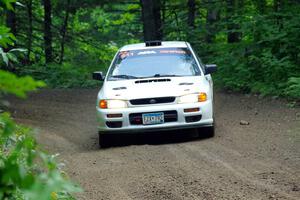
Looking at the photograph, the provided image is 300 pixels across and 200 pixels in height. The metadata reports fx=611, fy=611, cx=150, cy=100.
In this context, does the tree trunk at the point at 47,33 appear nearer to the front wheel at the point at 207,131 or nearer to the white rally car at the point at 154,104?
the white rally car at the point at 154,104

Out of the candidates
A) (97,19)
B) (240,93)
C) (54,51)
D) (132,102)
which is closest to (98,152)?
(132,102)

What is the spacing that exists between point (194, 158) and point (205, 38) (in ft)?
51.5

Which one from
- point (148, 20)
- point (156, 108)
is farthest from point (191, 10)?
point (156, 108)

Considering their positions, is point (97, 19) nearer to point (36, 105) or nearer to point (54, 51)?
point (54, 51)

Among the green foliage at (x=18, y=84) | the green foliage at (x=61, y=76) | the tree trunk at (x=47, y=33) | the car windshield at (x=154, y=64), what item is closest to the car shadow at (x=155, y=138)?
the car windshield at (x=154, y=64)

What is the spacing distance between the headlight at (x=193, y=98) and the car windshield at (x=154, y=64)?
3.21 ft

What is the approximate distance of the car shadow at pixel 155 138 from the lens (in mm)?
10414

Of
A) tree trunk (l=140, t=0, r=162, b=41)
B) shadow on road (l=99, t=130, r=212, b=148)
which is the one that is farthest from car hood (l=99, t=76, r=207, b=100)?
tree trunk (l=140, t=0, r=162, b=41)

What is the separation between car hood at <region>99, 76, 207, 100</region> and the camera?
9.87 meters

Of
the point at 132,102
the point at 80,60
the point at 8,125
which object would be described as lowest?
the point at 80,60

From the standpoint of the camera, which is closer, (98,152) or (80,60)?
(98,152)

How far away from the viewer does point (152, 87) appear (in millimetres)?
10078

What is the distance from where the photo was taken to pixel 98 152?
9.67 meters

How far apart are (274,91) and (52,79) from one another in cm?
1017
